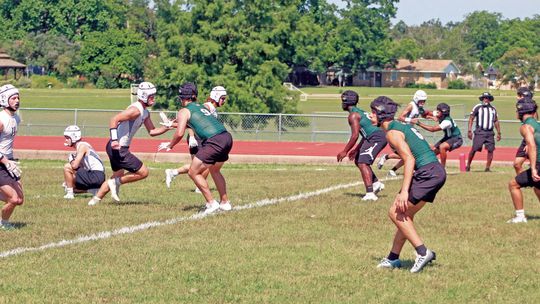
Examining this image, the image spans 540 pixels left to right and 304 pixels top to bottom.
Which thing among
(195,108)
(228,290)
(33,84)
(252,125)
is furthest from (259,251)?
(33,84)

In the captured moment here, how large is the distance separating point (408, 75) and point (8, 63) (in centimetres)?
5991

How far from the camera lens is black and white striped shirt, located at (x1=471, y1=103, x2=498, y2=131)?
972 inches

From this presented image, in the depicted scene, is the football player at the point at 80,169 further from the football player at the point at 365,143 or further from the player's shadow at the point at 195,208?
the football player at the point at 365,143

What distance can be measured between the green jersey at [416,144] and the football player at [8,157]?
530cm

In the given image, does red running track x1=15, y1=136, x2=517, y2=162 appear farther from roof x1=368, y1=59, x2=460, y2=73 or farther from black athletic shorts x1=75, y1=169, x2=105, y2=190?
roof x1=368, y1=59, x2=460, y2=73

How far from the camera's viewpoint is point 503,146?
122ft

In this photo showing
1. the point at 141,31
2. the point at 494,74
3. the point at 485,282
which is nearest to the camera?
the point at 485,282

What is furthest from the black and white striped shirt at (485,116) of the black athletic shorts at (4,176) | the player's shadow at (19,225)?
the black athletic shorts at (4,176)

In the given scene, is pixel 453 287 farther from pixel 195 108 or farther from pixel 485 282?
pixel 195 108

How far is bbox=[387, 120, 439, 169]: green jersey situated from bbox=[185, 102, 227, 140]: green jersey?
520 centimetres

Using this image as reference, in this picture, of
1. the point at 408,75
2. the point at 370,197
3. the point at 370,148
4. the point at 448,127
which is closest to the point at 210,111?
the point at 370,148

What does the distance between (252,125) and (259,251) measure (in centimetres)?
2435

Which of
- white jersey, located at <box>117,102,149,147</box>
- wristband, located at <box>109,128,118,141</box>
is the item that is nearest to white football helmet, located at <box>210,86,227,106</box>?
white jersey, located at <box>117,102,149,147</box>

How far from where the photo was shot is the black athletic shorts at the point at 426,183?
1052cm
